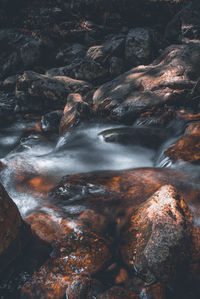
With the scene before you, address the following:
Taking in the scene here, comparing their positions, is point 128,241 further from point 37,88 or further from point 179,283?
point 37,88

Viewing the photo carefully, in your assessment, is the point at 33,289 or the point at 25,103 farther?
the point at 25,103

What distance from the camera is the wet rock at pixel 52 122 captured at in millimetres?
6587

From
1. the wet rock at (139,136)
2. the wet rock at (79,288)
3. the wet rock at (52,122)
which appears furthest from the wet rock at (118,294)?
the wet rock at (52,122)

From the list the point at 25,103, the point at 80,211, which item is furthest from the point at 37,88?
the point at 80,211

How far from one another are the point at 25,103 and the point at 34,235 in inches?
243

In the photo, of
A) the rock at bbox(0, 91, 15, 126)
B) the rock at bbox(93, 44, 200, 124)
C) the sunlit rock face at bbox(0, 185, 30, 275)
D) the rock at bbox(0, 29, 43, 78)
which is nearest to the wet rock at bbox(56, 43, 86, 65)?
the rock at bbox(0, 29, 43, 78)

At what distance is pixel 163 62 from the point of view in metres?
7.05

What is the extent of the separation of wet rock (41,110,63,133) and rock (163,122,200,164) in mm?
3554

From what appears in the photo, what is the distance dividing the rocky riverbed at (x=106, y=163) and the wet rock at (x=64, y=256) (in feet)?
0.04

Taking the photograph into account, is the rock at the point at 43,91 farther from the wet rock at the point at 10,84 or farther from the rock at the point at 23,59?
the rock at the point at 23,59

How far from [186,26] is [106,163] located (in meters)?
6.84

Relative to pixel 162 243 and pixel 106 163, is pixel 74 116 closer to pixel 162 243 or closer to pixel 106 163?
pixel 106 163

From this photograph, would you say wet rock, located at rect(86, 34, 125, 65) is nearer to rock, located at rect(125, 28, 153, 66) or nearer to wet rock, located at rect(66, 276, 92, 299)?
rock, located at rect(125, 28, 153, 66)

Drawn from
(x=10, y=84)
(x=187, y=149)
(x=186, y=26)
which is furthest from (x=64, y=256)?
(x=10, y=84)
